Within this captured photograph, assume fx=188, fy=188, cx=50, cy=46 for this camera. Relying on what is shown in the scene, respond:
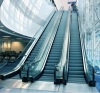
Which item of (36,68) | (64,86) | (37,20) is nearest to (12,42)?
(37,20)

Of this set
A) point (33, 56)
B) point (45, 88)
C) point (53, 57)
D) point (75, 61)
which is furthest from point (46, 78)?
point (33, 56)

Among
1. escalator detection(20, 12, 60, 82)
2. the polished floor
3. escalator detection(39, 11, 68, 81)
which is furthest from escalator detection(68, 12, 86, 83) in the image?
escalator detection(20, 12, 60, 82)

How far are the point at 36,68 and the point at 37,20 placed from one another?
38.1 feet

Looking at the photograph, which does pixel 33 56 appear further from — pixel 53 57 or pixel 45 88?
pixel 45 88

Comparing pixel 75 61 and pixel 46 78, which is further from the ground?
pixel 75 61

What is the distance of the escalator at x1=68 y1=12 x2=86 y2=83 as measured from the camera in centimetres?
799

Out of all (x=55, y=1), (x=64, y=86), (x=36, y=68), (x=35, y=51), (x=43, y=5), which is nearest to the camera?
(x=64, y=86)

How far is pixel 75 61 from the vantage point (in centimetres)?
966

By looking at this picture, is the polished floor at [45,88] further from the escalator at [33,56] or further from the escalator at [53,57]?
the escalator at [53,57]

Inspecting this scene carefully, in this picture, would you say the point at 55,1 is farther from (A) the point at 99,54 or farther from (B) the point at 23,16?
(A) the point at 99,54

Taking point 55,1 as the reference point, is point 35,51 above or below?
below

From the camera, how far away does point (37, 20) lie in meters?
19.3

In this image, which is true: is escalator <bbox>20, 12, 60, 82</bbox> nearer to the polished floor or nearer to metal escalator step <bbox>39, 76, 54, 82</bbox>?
the polished floor

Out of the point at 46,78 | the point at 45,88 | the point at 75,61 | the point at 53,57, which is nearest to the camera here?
the point at 45,88
